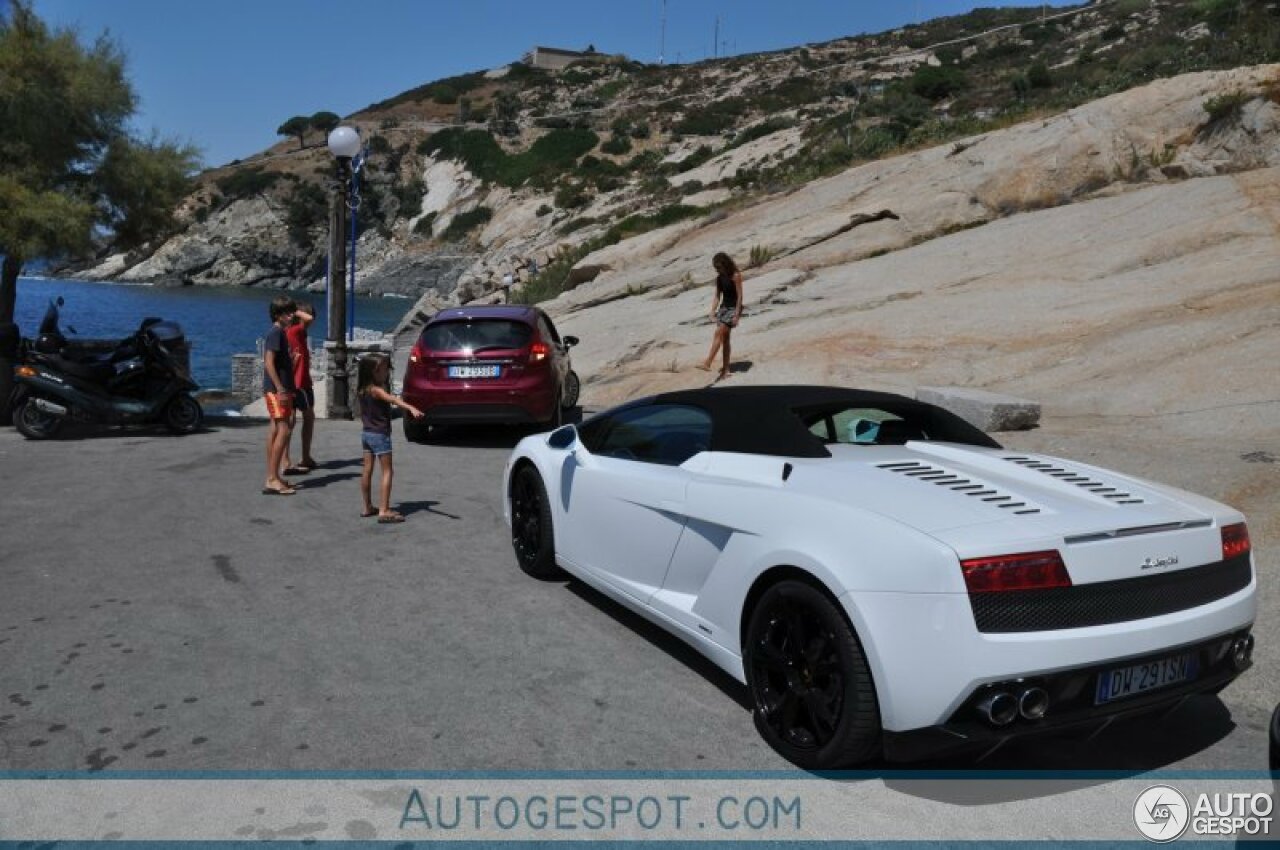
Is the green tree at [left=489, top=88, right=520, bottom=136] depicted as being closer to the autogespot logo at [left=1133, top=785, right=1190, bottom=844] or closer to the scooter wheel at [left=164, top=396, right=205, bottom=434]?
the scooter wheel at [left=164, top=396, right=205, bottom=434]

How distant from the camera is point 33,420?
36.5 ft

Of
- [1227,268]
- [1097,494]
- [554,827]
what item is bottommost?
[554,827]

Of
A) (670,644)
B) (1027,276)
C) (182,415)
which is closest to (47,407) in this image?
(182,415)

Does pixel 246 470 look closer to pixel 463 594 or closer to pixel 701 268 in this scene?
pixel 463 594

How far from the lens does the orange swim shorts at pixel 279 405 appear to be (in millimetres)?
8656

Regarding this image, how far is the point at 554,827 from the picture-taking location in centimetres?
338

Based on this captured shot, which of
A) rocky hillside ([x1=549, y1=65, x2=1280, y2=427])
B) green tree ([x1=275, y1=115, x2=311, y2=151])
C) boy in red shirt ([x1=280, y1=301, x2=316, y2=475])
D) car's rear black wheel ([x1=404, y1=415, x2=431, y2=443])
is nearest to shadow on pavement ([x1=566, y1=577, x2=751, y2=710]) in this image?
boy in red shirt ([x1=280, y1=301, x2=316, y2=475])

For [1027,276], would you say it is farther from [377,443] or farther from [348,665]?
[348,665]

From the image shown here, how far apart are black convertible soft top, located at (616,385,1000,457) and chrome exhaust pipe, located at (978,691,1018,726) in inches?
51.3

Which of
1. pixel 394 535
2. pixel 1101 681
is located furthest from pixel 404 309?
pixel 1101 681

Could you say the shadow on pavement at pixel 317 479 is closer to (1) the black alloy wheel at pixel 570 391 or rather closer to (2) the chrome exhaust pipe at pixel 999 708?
(1) the black alloy wheel at pixel 570 391

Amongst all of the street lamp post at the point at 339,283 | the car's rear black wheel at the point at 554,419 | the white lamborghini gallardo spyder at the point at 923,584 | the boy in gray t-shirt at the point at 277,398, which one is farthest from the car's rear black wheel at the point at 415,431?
the white lamborghini gallardo spyder at the point at 923,584

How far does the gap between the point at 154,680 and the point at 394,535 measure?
2882 millimetres

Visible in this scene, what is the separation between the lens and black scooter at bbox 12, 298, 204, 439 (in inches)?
437
